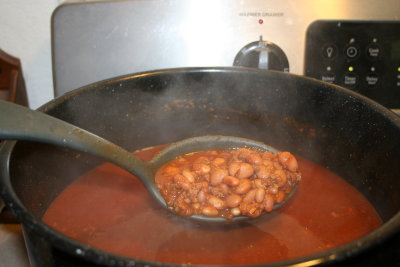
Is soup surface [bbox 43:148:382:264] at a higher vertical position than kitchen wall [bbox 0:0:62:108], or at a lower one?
lower

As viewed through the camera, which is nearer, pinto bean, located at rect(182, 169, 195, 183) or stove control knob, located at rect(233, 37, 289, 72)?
pinto bean, located at rect(182, 169, 195, 183)

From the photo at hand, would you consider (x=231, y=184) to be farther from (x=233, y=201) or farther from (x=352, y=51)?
(x=352, y=51)

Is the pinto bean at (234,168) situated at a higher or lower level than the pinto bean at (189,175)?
higher

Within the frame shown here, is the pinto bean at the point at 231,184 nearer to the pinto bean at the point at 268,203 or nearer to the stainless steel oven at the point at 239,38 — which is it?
the pinto bean at the point at 268,203

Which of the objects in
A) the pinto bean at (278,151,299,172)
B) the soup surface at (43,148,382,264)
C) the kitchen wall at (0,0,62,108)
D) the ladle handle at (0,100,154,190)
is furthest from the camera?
the kitchen wall at (0,0,62,108)

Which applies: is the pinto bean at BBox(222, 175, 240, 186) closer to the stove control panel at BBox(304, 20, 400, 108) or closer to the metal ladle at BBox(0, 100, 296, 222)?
the metal ladle at BBox(0, 100, 296, 222)

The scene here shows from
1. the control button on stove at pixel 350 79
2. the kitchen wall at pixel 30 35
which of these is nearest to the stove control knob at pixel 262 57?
the control button on stove at pixel 350 79

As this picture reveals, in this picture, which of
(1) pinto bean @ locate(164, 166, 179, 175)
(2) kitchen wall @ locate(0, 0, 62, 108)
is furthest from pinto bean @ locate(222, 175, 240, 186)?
(2) kitchen wall @ locate(0, 0, 62, 108)

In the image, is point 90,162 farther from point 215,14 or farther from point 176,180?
point 215,14
